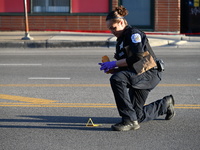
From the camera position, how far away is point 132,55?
6.37m

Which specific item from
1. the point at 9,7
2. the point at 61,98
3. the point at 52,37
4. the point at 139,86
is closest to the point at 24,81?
the point at 61,98

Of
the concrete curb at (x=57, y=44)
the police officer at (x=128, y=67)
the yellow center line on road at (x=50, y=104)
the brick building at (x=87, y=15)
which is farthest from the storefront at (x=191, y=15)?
the police officer at (x=128, y=67)

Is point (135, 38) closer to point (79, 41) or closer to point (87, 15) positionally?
point (79, 41)

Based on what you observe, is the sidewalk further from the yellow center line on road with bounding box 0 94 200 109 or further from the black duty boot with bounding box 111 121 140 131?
the black duty boot with bounding box 111 121 140 131

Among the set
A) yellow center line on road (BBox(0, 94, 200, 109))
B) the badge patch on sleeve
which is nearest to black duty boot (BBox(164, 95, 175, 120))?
yellow center line on road (BBox(0, 94, 200, 109))

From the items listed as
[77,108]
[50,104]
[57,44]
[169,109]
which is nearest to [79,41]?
[57,44]

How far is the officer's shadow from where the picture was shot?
693cm

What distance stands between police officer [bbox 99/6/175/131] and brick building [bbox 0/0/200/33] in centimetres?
1442

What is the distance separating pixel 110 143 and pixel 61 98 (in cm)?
292

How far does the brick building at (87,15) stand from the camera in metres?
20.9

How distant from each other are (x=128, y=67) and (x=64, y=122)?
50.0 inches

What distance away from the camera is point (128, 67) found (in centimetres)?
649

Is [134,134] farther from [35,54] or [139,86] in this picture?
[35,54]

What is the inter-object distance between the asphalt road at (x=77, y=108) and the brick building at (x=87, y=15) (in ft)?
22.8
